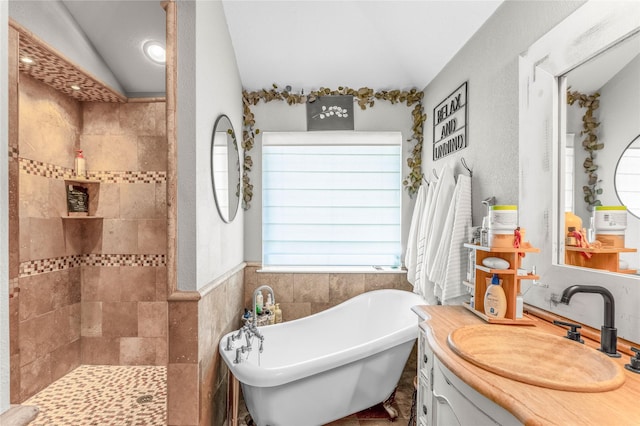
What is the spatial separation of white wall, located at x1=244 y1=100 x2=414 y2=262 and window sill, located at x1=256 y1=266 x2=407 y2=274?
180mm

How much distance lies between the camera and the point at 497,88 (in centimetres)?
162

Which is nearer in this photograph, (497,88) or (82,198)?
(497,88)

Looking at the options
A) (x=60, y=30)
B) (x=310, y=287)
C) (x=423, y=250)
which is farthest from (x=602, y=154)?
(x=60, y=30)

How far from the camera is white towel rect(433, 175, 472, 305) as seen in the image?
171 centimetres

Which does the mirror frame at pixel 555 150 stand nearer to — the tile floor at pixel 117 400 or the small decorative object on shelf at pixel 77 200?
the tile floor at pixel 117 400

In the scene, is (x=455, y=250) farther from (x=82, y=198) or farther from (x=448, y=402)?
(x=82, y=198)

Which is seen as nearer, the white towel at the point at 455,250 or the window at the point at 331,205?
the white towel at the point at 455,250

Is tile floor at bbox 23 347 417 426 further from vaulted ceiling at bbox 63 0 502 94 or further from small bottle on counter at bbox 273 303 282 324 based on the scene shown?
vaulted ceiling at bbox 63 0 502 94

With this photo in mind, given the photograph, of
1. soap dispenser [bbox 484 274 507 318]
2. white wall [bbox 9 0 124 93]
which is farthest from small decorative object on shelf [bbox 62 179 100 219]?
soap dispenser [bbox 484 274 507 318]

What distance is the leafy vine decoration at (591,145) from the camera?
1.09 meters

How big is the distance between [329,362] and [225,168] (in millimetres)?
1369

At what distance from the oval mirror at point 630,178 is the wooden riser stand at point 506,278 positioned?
32 centimetres

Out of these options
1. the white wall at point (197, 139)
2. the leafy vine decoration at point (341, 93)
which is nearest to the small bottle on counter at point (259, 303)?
the white wall at point (197, 139)

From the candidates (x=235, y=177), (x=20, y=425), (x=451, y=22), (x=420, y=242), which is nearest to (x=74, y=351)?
(x=235, y=177)
